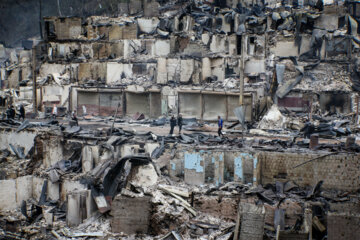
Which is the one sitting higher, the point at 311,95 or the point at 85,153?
the point at 311,95

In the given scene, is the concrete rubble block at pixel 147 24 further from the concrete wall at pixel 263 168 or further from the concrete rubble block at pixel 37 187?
the concrete wall at pixel 263 168

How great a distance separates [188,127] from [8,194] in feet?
28.5

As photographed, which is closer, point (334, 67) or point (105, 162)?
point (105, 162)

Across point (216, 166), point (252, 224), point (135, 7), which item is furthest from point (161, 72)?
point (252, 224)

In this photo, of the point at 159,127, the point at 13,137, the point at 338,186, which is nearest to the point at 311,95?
the point at 159,127

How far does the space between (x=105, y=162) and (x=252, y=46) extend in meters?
17.3

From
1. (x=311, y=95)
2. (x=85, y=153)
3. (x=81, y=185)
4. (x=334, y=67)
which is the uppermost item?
(x=334, y=67)

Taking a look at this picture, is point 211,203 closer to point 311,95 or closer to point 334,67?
point 311,95

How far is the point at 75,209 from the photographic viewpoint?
13352 mm

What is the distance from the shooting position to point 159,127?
20.5 m

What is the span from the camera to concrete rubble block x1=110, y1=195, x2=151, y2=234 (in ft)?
39.3

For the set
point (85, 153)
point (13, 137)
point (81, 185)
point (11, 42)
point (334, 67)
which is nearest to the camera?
point (81, 185)

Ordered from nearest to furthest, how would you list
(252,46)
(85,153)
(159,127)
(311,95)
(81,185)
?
(81,185), (85,153), (159,127), (311,95), (252,46)

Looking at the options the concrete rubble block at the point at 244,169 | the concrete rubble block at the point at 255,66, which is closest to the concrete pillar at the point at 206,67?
the concrete rubble block at the point at 255,66
